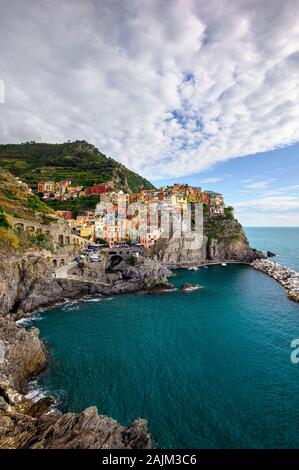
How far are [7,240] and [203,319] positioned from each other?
28.7 meters

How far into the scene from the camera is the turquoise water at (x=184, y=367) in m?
14.6

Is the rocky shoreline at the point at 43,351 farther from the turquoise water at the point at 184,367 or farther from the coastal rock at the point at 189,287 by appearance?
the turquoise water at the point at 184,367

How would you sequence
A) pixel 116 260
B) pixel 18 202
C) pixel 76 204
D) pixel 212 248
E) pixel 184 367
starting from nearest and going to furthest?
pixel 184 367 → pixel 116 260 → pixel 18 202 → pixel 212 248 → pixel 76 204

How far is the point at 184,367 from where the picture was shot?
20406mm

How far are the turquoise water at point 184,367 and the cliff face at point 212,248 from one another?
26.5m

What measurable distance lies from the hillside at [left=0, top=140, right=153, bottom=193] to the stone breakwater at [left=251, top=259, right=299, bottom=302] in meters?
52.2

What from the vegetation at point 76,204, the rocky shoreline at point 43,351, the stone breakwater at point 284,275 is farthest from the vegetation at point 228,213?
the vegetation at point 76,204

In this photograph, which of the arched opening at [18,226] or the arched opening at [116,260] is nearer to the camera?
the arched opening at [18,226]

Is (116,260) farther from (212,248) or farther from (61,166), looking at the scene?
(61,166)

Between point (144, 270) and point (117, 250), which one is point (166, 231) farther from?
point (144, 270)

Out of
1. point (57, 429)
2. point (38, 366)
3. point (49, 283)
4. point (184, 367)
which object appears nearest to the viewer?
point (57, 429)

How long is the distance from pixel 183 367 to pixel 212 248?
2042 inches

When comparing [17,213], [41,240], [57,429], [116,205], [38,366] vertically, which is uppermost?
[116,205]

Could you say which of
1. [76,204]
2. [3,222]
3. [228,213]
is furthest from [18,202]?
[228,213]
